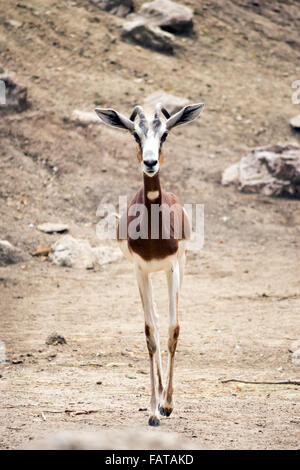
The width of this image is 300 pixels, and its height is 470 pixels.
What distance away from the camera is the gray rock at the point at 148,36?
63.3 ft

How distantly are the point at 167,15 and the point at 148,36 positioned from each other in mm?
1426

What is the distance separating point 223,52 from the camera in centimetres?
2039

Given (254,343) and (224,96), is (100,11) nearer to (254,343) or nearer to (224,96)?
(224,96)

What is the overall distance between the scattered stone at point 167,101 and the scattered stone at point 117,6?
5.12 metres

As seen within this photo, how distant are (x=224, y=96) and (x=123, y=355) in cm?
1241

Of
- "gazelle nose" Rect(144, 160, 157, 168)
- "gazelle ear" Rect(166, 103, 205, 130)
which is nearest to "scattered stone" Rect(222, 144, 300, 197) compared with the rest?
"gazelle ear" Rect(166, 103, 205, 130)

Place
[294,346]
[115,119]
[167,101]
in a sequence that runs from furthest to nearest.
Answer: [167,101], [294,346], [115,119]

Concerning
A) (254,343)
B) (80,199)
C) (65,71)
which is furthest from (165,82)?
(254,343)

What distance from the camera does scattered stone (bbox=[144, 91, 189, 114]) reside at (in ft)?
52.6

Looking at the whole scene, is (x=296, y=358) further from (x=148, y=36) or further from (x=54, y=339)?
(x=148, y=36)

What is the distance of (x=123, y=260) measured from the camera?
12367 mm

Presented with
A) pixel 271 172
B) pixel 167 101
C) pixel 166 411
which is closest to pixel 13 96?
pixel 167 101

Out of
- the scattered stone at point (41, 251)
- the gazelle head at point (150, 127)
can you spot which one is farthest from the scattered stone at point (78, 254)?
the gazelle head at point (150, 127)

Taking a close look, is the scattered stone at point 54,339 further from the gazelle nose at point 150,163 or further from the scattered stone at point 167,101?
the scattered stone at point 167,101
